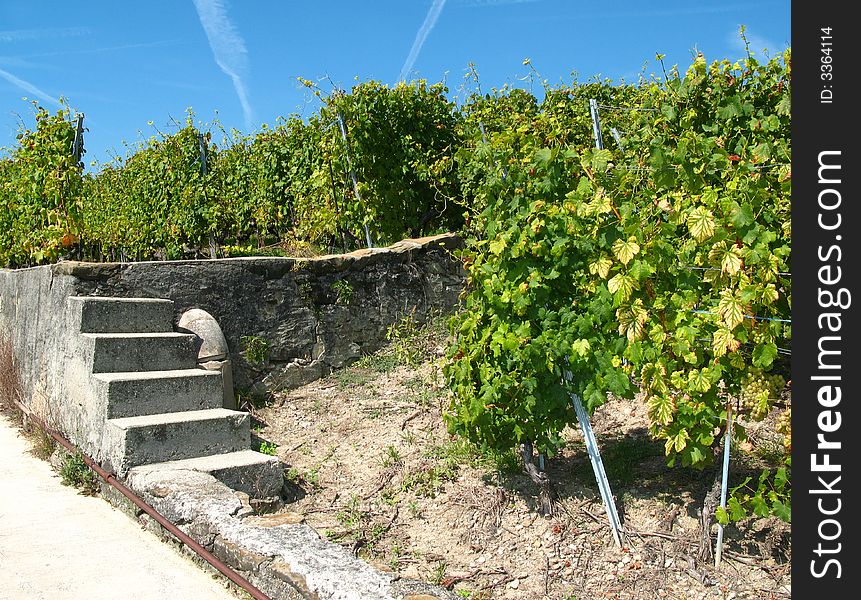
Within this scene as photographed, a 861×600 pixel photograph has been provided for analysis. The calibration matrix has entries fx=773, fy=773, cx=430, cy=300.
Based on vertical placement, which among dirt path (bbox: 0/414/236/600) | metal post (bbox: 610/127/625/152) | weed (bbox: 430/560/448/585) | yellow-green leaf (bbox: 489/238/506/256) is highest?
metal post (bbox: 610/127/625/152)

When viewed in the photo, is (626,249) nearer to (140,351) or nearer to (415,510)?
(415,510)

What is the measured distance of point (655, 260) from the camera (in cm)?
362

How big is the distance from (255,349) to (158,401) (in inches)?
59.8

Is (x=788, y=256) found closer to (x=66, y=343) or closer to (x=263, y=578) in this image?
(x=263, y=578)

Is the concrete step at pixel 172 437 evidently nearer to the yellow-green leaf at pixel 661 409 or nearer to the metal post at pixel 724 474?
the yellow-green leaf at pixel 661 409

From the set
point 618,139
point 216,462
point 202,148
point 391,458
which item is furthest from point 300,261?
point 202,148

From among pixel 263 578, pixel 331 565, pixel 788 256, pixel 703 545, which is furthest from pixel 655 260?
pixel 263 578

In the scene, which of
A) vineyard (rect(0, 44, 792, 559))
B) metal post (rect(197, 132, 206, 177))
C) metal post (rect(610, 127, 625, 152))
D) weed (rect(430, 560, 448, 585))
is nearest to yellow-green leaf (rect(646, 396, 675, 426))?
vineyard (rect(0, 44, 792, 559))

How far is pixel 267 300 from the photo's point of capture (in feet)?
22.7

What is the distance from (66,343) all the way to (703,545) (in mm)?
4786

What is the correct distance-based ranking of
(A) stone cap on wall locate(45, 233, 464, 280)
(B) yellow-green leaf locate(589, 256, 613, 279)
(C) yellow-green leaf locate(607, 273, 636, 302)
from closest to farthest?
(C) yellow-green leaf locate(607, 273, 636, 302) < (B) yellow-green leaf locate(589, 256, 613, 279) < (A) stone cap on wall locate(45, 233, 464, 280)

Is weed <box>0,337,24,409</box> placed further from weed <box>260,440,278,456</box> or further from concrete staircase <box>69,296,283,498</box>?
weed <box>260,440,278,456</box>

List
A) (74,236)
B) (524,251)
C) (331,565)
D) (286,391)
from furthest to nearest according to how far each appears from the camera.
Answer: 1. (74,236)
2. (286,391)
3. (524,251)
4. (331,565)

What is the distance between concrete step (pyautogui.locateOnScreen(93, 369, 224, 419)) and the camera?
5160 mm
